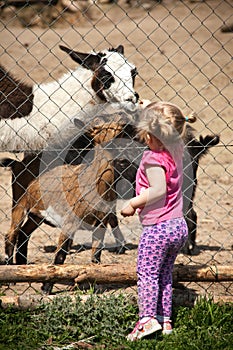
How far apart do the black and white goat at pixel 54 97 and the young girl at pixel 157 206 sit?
2570 mm

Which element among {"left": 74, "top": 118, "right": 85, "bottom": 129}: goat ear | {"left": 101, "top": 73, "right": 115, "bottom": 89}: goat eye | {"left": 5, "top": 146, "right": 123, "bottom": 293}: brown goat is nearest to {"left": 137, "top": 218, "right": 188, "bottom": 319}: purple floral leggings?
{"left": 5, "top": 146, "right": 123, "bottom": 293}: brown goat

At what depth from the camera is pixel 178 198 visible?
3975mm

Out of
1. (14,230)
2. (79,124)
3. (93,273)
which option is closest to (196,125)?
(79,124)

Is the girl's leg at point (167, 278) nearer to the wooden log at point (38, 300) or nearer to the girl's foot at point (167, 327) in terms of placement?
the girl's foot at point (167, 327)

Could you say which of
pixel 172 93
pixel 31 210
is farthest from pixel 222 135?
pixel 31 210

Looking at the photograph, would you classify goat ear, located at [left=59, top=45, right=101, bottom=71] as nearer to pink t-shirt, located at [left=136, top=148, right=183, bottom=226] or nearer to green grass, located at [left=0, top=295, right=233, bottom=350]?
pink t-shirt, located at [left=136, top=148, right=183, bottom=226]

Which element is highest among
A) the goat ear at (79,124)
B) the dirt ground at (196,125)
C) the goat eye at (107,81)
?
the goat eye at (107,81)

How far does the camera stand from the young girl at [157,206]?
152 inches

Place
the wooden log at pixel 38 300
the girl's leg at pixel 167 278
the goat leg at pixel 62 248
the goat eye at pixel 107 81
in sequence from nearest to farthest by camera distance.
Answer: the girl's leg at pixel 167 278 < the wooden log at pixel 38 300 < the goat leg at pixel 62 248 < the goat eye at pixel 107 81

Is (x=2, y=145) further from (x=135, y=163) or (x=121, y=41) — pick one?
(x=121, y=41)

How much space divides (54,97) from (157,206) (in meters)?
3.47

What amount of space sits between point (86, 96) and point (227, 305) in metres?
3.53

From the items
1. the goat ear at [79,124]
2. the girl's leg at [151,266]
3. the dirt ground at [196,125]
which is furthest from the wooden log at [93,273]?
the goat ear at [79,124]

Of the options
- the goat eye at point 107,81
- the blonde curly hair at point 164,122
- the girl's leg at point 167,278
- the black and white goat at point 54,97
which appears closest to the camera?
the blonde curly hair at point 164,122
